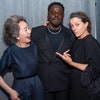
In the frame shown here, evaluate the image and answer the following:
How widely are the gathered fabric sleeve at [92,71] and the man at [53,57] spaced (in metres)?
0.24

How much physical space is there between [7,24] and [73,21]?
1.76ft

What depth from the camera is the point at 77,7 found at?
2.56 m

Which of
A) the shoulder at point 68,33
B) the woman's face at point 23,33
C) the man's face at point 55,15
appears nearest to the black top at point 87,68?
the shoulder at point 68,33

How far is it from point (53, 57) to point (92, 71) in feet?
1.22

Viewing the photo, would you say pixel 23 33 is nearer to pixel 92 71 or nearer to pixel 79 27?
pixel 79 27

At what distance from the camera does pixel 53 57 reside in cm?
221

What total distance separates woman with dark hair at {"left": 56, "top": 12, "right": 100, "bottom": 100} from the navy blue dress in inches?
10.4

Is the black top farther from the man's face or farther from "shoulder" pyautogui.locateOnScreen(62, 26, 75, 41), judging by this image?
the man's face

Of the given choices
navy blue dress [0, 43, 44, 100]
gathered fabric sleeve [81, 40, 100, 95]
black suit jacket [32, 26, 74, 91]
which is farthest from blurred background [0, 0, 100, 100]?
gathered fabric sleeve [81, 40, 100, 95]

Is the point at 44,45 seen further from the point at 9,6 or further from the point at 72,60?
the point at 9,6

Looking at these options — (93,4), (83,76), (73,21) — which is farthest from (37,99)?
(93,4)

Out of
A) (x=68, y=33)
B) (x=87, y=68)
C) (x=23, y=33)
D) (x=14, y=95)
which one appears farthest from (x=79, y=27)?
(x=14, y=95)

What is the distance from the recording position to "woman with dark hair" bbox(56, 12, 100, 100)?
2016 mm

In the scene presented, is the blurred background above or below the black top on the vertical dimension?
above
